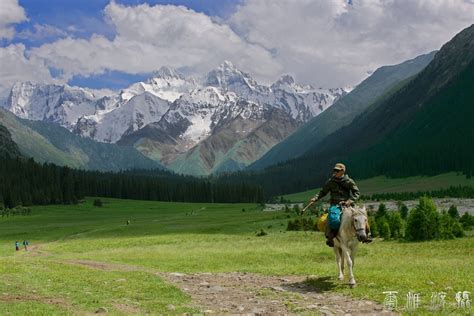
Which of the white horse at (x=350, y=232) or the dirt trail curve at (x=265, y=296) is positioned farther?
the white horse at (x=350, y=232)

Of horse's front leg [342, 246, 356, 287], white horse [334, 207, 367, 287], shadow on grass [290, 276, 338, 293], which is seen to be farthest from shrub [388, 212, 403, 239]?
horse's front leg [342, 246, 356, 287]

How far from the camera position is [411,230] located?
50344 mm

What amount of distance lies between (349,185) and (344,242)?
2856 mm

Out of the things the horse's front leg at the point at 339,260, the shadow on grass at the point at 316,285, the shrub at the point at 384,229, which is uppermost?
the horse's front leg at the point at 339,260

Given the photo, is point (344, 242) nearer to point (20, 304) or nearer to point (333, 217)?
point (333, 217)

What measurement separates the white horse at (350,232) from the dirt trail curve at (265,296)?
5.01ft

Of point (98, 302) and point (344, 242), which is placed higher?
point (344, 242)

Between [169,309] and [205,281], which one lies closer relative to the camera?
[169,309]

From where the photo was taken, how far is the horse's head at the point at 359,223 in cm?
2083

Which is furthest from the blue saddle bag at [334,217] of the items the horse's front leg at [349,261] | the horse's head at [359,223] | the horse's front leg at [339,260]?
the horse's front leg at [339,260]

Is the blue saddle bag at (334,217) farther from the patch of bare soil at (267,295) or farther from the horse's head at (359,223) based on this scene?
the patch of bare soil at (267,295)

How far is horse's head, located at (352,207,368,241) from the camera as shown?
820 inches

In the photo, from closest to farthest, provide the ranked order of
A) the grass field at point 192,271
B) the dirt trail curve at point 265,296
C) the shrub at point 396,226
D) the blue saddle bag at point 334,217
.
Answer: the dirt trail curve at point 265,296
the grass field at point 192,271
the blue saddle bag at point 334,217
the shrub at point 396,226

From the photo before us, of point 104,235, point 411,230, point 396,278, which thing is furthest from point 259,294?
point 104,235
